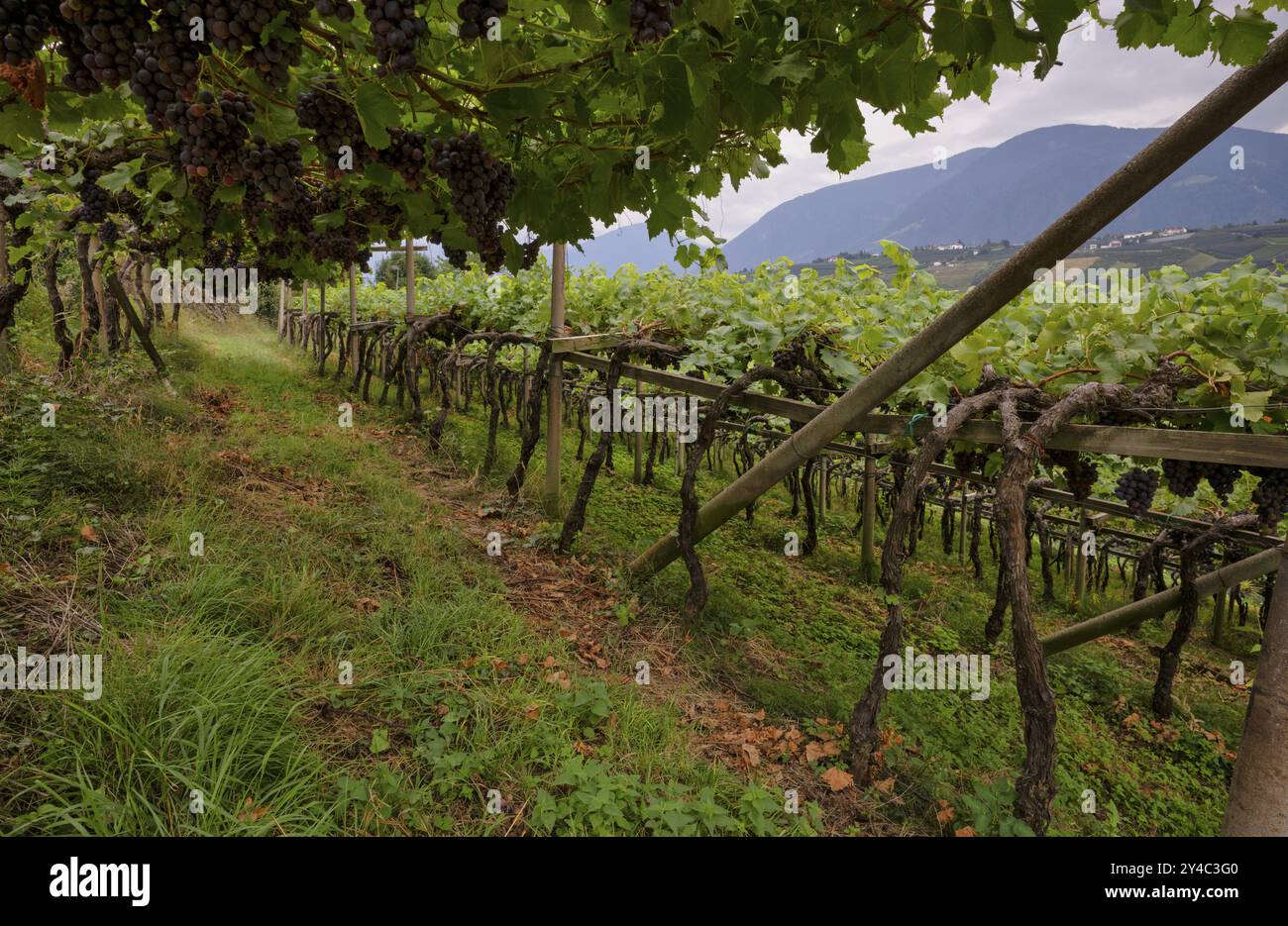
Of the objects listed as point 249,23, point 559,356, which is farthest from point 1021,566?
point 559,356

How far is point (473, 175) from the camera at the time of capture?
8.54 ft

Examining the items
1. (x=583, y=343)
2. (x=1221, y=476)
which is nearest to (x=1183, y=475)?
(x=1221, y=476)

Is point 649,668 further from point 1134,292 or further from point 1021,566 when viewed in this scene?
point 1134,292

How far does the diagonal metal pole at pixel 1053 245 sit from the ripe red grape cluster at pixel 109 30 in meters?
3.29

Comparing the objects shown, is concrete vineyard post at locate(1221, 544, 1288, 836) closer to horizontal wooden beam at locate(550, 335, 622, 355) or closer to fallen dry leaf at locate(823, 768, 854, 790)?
fallen dry leaf at locate(823, 768, 854, 790)

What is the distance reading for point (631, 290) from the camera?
8469mm

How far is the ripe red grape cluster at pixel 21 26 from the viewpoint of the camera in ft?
4.60

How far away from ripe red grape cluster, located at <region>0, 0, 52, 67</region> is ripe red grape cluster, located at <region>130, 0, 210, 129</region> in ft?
0.55

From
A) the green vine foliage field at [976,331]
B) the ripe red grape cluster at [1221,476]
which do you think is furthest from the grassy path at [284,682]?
the ripe red grape cluster at [1221,476]

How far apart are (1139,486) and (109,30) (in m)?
7.30

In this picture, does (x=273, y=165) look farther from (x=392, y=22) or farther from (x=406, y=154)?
(x=392, y=22)

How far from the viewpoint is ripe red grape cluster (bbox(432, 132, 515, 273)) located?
257 cm

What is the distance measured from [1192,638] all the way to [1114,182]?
1028cm
